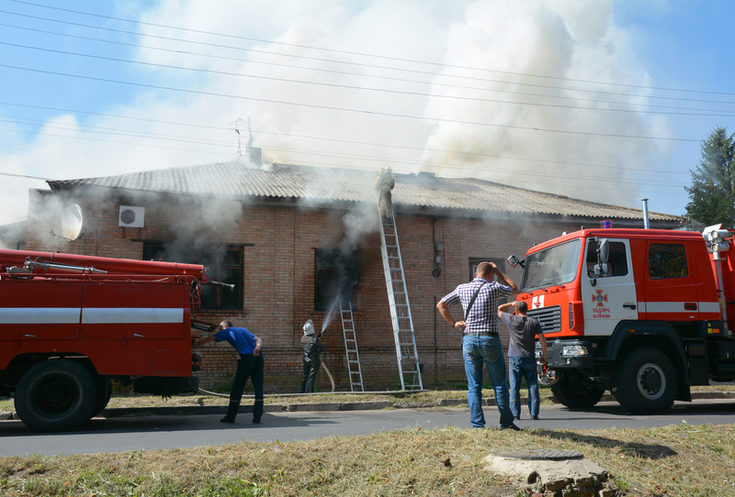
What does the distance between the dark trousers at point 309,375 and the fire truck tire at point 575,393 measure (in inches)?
214

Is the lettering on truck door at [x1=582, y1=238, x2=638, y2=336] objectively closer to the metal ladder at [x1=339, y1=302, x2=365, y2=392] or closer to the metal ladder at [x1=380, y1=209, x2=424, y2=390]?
the metal ladder at [x1=380, y1=209, x2=424, y2=390]

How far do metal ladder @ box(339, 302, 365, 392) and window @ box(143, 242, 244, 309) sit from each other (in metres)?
2.64

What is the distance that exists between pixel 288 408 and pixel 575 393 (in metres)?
5.28

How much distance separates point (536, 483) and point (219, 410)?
24.6 ft

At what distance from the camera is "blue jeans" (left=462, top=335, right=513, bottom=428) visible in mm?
5723

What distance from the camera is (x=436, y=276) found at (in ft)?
50.2

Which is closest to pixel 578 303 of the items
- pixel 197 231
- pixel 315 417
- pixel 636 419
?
pixel 636 419

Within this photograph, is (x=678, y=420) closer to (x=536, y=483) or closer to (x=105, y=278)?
(x=536, y=483)

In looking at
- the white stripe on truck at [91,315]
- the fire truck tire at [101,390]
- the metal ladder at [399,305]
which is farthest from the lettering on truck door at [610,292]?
the fire truck tire at [101,390]

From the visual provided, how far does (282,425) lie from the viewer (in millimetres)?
8258

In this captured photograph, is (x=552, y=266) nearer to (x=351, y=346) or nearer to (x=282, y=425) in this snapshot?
(x=282, y=425)

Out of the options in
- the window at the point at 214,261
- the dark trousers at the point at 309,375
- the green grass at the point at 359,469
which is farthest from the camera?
the window at the point at 214,261

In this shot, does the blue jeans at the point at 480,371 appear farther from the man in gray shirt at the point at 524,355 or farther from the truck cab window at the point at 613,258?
the truck cab window at the point at 613,258

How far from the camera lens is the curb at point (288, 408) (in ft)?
32.4
